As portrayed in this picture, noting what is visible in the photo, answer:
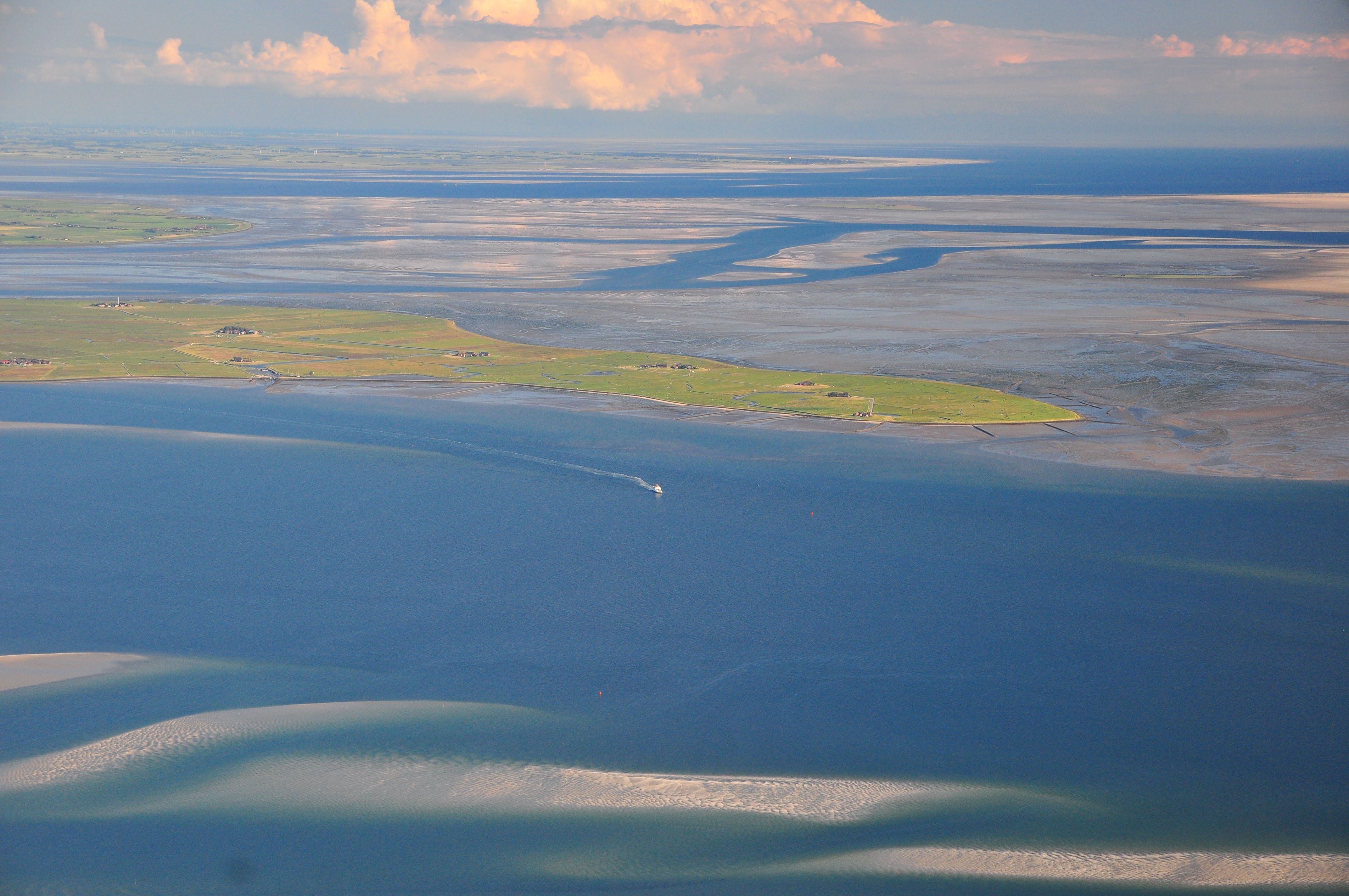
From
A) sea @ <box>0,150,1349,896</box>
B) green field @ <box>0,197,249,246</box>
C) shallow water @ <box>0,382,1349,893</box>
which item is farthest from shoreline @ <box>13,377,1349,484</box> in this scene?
green field @ <box>0,197,249,246</box>

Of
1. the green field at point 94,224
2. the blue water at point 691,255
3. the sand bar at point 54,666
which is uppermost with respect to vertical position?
the green field at point 94,224

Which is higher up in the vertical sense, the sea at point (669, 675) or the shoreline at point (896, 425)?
the shoreline at point (896, 425)

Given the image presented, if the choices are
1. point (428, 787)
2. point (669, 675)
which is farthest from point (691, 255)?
point (428, 787)

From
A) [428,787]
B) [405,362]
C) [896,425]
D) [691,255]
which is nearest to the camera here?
[428,787]

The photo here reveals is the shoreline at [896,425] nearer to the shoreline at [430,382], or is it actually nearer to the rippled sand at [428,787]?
the shoreline at [430,382]

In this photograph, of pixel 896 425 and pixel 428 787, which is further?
pixel 896 425

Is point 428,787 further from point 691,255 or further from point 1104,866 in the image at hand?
point 691,255

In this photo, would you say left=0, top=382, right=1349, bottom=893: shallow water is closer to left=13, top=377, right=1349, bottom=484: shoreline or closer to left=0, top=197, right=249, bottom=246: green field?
left=13, top=377, right=1349, bottom=484: shoreline

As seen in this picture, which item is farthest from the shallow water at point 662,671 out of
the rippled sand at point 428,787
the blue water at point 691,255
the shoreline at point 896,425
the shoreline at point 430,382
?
the blue water at point 691,255

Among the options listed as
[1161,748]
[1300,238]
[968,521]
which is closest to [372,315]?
[968,521]
